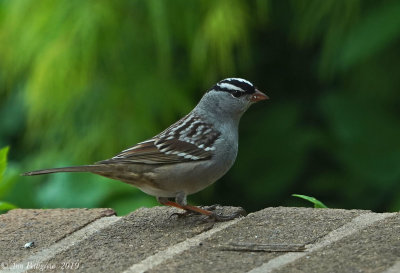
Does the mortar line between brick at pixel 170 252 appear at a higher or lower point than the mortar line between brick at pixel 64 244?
higher

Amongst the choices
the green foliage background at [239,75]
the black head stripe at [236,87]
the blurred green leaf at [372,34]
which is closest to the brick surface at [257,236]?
the black head stripe at [236,87]

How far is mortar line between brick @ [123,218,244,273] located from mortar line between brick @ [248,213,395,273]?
11.4 inches

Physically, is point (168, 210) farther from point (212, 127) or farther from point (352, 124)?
point (352, 124)

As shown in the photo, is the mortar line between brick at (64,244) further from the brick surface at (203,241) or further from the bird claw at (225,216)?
the bird claw at (225,216)

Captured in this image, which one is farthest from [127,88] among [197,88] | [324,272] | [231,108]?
[324,272]

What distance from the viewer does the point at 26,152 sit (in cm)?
631

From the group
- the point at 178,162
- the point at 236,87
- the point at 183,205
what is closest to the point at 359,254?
the point at 183,205

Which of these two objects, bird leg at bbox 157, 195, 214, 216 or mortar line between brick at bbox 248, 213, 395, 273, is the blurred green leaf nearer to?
bird leg at bbox 157, 195, 214, 216

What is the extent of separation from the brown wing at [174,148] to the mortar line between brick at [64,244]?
52cm

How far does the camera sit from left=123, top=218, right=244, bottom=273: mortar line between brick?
2.31 meters

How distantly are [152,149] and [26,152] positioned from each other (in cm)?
304

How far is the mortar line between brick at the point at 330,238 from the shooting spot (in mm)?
2242

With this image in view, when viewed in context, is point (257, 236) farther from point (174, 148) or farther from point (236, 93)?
point (236, 93)

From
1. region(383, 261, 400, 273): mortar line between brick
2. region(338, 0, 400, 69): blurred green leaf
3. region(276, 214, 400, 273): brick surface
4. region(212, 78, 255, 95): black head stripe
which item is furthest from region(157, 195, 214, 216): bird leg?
region(338, 0, 400, 69): blurred green leaf
